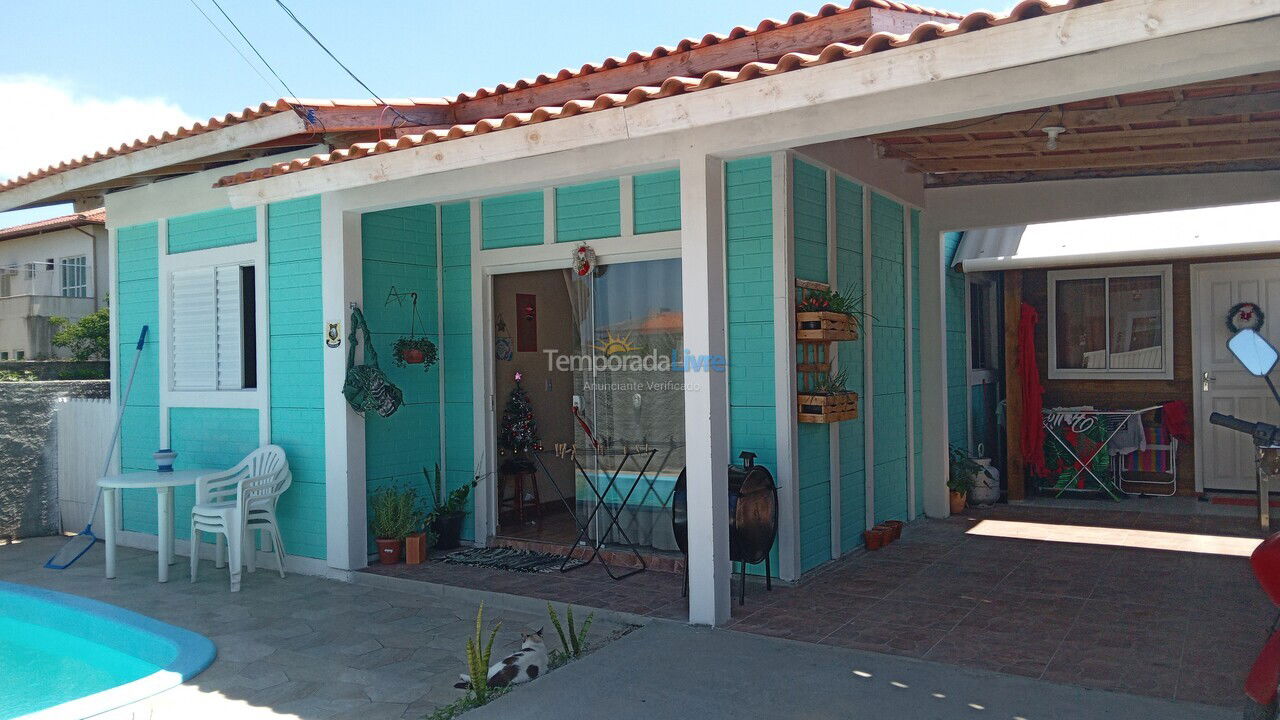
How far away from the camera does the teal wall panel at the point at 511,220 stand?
21.0 ft

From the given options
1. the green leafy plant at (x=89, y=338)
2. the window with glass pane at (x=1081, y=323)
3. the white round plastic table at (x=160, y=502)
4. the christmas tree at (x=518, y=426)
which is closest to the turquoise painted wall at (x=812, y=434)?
the christmas tree at (x=518, y=426)

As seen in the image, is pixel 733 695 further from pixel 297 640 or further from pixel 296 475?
pixel 296 475

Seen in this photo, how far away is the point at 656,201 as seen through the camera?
5824mm

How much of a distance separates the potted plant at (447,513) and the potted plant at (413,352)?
842 millimetres


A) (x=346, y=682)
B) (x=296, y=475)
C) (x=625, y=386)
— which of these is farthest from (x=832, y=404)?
(x=296, y=475)

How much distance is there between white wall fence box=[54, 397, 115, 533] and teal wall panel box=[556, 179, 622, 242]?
4.45 metres

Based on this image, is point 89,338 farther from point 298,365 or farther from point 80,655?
point 80,655

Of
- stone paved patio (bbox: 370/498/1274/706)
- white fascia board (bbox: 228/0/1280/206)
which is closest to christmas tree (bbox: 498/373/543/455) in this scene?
stone paved patio (bbox: 370/498/1274/706)

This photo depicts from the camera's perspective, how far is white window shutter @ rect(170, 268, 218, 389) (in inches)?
272

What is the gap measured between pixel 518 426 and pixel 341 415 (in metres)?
1.87

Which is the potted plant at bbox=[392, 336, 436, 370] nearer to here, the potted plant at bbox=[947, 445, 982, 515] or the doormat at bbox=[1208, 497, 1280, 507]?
the potted plant at bbox=[947, 445, 982, 515]

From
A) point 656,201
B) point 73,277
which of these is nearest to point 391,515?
point 656,201

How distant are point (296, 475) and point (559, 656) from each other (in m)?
2.96

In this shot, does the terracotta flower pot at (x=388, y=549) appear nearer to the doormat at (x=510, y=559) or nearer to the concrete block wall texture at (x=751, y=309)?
the doormat at (x=510, y=559)
